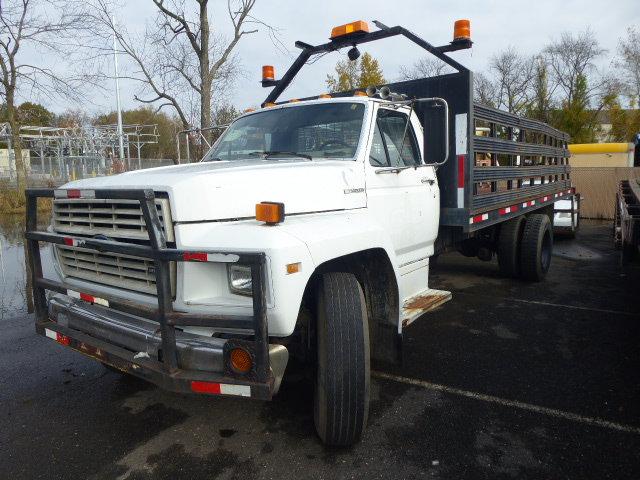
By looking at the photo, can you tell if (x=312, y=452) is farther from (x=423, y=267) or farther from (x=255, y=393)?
(x=423, y=267)

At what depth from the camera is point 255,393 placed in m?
2.46

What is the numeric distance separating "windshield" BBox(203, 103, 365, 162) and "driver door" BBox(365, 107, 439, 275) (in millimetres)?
203

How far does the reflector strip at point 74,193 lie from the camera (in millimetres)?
2859

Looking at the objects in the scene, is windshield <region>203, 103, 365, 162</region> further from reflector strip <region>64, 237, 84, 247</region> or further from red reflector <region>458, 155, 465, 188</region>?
reflector strip <region>64, 237, 84, 247</region>

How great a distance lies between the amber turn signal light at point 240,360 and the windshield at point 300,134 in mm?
1798

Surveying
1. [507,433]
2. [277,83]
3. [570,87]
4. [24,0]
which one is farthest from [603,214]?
[570,87]

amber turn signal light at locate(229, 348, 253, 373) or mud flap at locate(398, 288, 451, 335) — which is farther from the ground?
amber turn signal light at locate(229, 348, 253, 373)

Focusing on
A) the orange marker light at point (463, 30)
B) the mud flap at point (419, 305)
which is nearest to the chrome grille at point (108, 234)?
the mud flap at point (419, 305)

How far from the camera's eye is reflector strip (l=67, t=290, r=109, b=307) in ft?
9.95

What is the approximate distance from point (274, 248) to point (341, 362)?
79cm

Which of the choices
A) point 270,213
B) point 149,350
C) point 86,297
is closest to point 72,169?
point 86,297

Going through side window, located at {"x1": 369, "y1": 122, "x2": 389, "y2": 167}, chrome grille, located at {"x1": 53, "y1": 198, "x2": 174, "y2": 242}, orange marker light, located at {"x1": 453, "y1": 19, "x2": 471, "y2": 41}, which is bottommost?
chrome grille, located at {"x1": 53, "y1": 198, "x2": 174, "y2": 242}

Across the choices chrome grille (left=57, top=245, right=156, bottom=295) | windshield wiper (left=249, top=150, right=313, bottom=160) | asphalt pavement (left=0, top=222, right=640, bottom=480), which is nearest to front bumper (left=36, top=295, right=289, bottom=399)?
chrome grille (left=57, top=245, right=156, bottom=295)

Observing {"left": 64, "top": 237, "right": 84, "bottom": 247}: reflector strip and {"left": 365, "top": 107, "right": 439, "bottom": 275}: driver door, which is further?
{"left": 365, "top": 107, "right": 439, "bottom": 275}: driver door
